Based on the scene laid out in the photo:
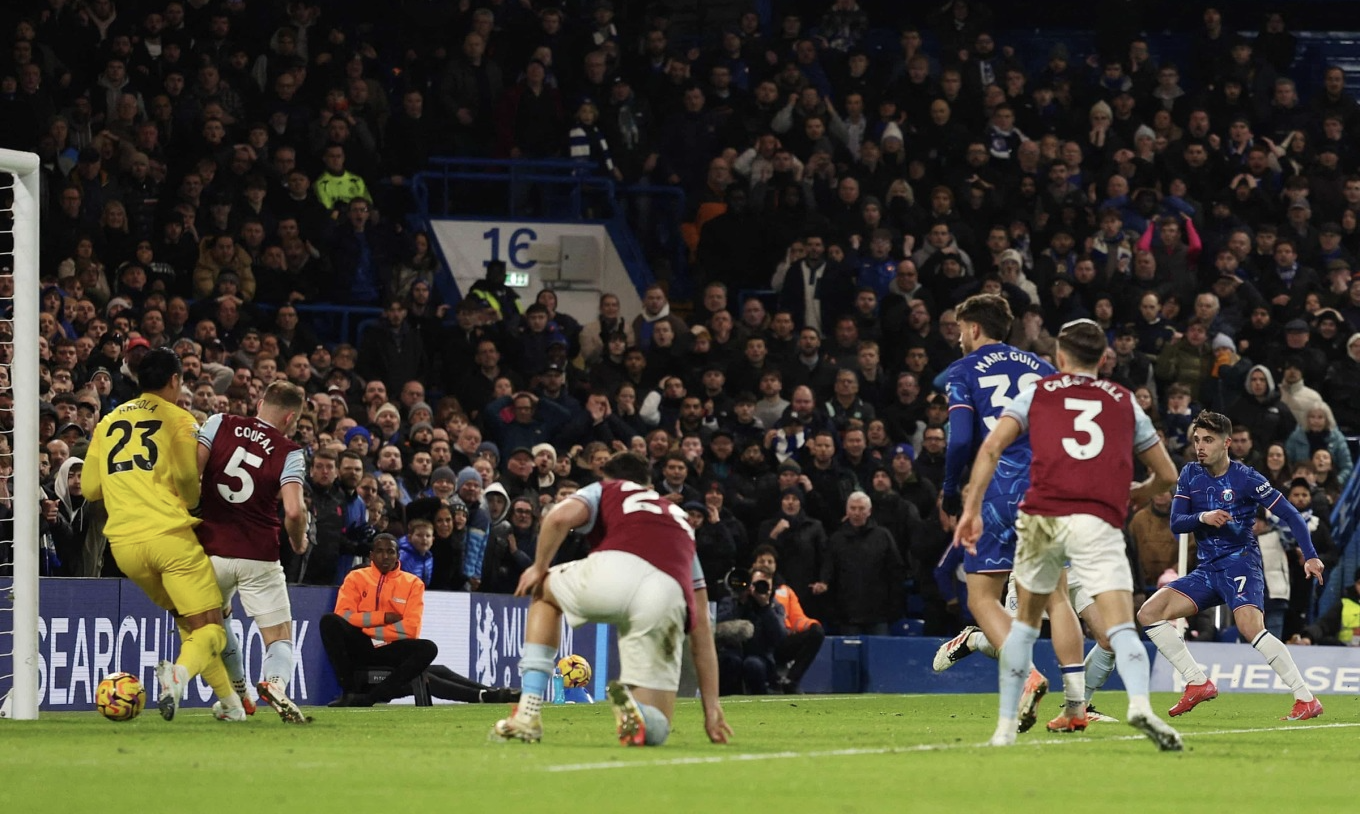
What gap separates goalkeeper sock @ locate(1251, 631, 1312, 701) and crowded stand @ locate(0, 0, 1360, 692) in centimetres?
567

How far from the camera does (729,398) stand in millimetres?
23266

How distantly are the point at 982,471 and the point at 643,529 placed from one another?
60.5 inches

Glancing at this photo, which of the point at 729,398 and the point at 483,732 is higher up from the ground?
the point at 729,398

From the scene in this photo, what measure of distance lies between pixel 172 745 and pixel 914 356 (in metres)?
14.9

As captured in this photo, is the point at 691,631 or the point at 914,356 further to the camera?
the point at 914,356

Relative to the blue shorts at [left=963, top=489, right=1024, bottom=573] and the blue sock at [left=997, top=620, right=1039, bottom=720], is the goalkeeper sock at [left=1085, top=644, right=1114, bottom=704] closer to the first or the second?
the blue shorts at [left=963, top=489, right=1024, bottom=573]

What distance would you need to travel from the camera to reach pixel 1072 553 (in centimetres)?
959

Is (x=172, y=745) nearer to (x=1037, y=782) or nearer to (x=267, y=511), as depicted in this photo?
(x=267, y=511)

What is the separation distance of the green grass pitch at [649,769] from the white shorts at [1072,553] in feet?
2.51

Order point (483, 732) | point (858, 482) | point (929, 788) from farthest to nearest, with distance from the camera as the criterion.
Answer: point (858, 482), point (483, 732), point (929, 788)

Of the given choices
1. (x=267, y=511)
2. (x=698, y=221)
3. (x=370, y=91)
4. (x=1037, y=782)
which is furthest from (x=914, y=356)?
(x=1037, y=782)

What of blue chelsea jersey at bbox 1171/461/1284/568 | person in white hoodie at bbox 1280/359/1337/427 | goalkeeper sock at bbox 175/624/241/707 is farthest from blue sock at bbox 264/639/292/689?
person in white hoodie at bbox 1280/359/1337/427

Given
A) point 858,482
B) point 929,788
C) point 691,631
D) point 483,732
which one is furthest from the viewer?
point 858,482

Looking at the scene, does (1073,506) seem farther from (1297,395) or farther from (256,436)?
(1297,395)
